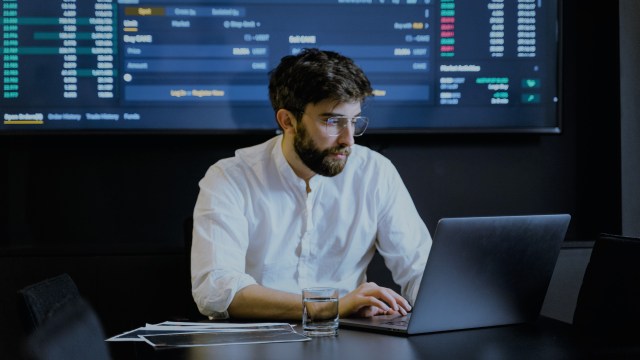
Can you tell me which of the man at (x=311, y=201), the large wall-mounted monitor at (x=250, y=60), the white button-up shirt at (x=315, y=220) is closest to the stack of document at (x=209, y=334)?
the man at (x=311, y=201)

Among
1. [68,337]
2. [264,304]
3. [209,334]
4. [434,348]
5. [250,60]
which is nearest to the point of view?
[68,337]

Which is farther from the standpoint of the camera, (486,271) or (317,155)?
(317,155)

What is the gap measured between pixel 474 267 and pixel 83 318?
768 millimetres

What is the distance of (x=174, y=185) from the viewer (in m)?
2.96

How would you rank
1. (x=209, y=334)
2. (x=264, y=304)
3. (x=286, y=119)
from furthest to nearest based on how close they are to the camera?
(x=286, y=119) < (x=264, y=304) < (x=209, y=334)

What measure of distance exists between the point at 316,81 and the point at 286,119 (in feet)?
0.53

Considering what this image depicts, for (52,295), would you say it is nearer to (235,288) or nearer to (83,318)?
(83,318)

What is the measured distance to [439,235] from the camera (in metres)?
1.59

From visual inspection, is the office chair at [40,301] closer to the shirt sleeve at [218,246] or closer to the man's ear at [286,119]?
the shirt sleeve at [218,246]

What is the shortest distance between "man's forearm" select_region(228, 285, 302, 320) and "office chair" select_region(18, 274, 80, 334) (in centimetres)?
65

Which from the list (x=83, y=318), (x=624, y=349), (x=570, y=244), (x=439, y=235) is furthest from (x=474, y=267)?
(x=570, y=244)

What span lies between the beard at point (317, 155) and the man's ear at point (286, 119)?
34 millimetres

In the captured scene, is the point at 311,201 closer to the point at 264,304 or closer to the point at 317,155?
the point at 317,155

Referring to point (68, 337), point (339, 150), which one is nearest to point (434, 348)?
point (68, 337)
